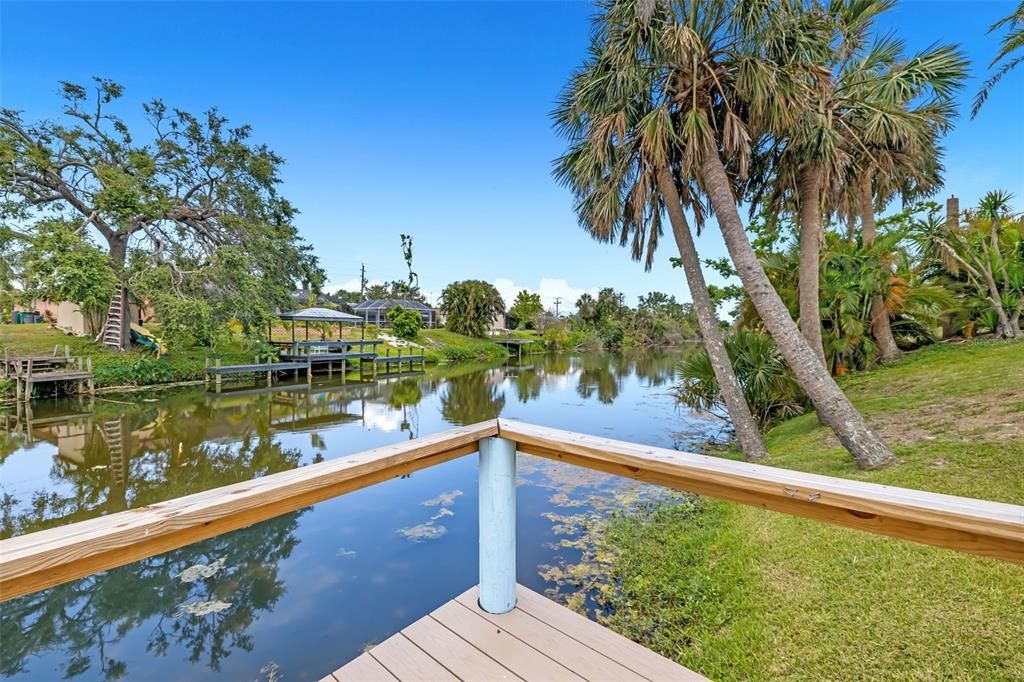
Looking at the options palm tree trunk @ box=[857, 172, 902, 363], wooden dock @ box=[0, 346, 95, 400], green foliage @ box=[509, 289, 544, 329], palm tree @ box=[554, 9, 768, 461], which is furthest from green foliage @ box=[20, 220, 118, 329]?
green foliage @ box=[509, 289, 544, 329]

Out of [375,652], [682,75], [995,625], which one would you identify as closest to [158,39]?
[682,75]

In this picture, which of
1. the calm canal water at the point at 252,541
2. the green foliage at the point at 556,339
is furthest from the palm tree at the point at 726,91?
the green foliage at the point at 556,339

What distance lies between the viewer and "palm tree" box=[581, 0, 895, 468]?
17.5 feet

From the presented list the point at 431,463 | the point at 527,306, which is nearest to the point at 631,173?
the point at 431,463

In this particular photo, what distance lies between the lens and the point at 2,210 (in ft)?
45.5

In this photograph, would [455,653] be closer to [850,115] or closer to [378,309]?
[850,115]

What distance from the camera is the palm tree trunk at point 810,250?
631 cm

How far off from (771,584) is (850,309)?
718cm

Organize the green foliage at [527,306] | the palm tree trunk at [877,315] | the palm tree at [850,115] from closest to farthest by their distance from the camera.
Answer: the palm tree at [850,115], the palm tree trunk at [877,315], the green foliage at [527,306]

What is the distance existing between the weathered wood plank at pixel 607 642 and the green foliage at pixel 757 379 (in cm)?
621

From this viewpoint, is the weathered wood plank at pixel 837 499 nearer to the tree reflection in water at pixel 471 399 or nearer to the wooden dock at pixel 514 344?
the tree reflection in water at pixel 471 399

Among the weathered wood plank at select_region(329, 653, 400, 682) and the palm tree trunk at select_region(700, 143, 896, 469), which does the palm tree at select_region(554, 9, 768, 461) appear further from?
the weathered wood plank at select_region(329, 653, 400, 682)

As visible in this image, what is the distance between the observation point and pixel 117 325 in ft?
→ 52.0

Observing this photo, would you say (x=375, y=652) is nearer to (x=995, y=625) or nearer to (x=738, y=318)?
(x=995, y=625)
